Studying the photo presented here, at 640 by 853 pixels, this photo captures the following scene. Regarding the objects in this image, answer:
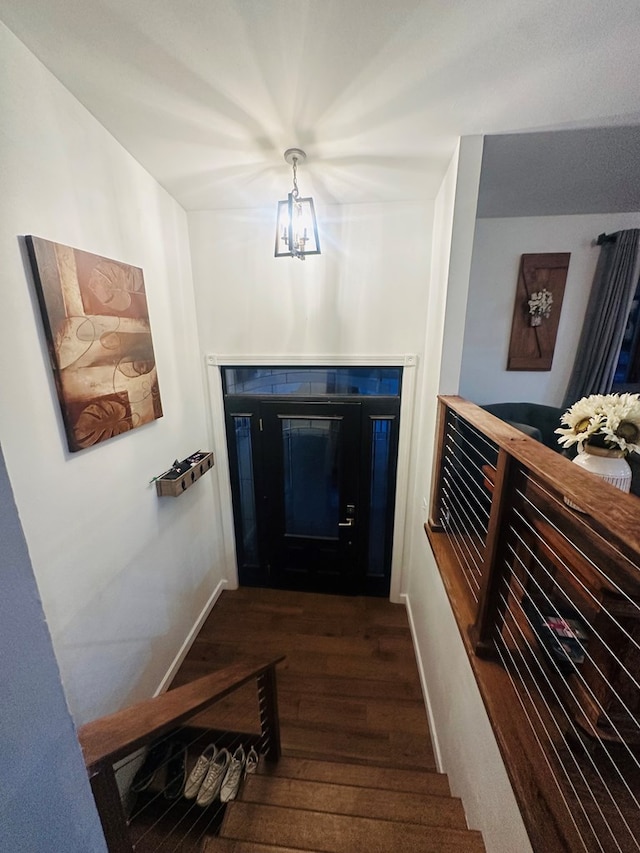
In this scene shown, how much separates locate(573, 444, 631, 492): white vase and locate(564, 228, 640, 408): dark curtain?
2.01m

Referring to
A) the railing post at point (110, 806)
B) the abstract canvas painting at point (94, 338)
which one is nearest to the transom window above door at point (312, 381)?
the abstract canvas painting at point (94, 338)

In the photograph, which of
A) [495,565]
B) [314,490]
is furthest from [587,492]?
[314,490]

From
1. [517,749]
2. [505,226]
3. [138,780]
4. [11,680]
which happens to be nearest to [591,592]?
[517,749]

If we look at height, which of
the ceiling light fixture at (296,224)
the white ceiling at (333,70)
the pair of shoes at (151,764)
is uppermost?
the white ceiling at (333,70)

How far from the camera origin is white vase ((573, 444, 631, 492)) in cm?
107

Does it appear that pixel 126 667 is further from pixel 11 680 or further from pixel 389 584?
pixel 389 584

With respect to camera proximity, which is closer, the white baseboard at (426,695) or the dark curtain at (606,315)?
the white baseboard at (426,695)

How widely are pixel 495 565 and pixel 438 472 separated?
2.73ft

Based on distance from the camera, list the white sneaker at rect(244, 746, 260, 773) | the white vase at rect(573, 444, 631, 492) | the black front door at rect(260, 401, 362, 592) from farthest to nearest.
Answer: the black front door at rect(260, 401, 362, 592) < the white sneaker at rect(244, 746, 260, 773) < the white vase at rect(573, 444, 631, 492)

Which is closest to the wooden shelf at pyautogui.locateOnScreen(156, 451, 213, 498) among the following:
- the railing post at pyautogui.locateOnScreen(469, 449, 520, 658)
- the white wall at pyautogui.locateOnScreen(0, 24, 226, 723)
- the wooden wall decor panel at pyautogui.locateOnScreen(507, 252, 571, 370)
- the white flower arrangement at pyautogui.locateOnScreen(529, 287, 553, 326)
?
the white wall at pyautogui.locateOnScreen(0, 24, 226, 723)

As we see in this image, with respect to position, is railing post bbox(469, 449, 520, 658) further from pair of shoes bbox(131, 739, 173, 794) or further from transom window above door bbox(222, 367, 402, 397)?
pair of shoes bbox(131, 739, 173, 794)

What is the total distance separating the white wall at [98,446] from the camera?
3.59 feet

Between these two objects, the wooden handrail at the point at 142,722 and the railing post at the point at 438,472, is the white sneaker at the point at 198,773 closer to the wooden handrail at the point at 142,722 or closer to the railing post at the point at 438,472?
the wooden handrail at the point at 142,722

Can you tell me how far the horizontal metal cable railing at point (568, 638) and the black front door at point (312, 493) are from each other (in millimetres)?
1393
